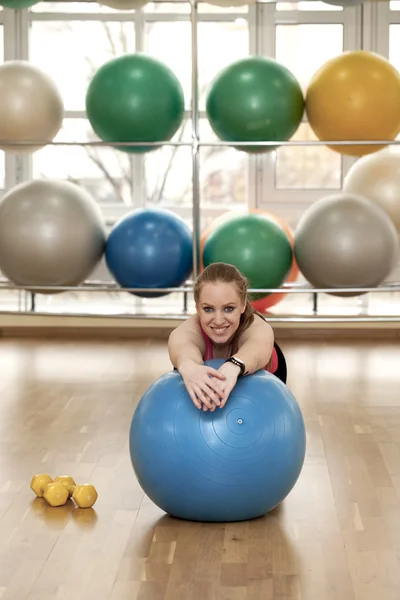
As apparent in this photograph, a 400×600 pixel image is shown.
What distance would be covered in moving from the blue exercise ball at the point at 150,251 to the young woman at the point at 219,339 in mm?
1689

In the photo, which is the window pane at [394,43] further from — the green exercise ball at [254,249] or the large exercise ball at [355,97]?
the green exercise ball at [254,249]

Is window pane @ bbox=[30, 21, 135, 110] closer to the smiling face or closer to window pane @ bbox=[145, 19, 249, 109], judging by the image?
window pane @ bbox=[145, 19, 249, 109]

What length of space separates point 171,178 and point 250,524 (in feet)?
11.2

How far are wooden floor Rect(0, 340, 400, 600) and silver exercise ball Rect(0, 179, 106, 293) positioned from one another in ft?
1.67

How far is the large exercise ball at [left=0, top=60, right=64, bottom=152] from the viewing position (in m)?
4.18

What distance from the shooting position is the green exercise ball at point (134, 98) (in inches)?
162

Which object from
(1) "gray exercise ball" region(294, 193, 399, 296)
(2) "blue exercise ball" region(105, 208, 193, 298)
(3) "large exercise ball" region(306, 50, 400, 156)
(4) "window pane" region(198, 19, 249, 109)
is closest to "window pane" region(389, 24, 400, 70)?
(4) "window pane" region(198, 19, 249, 109)

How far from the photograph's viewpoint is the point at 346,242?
4.07 metres

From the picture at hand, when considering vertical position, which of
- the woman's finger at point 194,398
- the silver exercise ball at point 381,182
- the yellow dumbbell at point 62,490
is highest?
the silver exercise ball at point 381,182

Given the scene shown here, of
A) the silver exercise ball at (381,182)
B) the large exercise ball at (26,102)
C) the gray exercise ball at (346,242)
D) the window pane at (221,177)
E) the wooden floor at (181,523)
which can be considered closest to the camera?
the wooden floor at (181,523)

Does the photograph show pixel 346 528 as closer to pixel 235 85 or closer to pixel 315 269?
pixel 315 269

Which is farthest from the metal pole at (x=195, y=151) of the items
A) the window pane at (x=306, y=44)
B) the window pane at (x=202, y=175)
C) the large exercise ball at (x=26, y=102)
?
the window pane at (x=306, y=44)

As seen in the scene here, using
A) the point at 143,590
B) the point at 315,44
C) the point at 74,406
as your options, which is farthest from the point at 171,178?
the point at 143,590

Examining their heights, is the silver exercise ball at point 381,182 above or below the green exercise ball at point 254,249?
above
